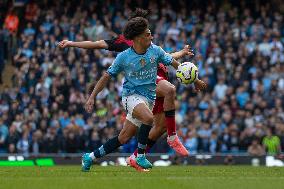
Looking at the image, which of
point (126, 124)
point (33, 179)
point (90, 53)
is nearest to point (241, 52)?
point (90, 53)

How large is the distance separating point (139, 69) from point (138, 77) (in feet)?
0.43

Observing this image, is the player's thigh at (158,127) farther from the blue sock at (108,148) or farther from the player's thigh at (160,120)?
the blue sock at (108,148)

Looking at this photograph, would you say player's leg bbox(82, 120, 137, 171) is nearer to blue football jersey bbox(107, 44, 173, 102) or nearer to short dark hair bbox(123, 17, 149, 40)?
blue football jersey bbox(107, 44, 173, 102)

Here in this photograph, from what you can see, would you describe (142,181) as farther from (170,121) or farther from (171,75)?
(171,75)

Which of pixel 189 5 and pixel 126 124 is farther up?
pixel 189 5

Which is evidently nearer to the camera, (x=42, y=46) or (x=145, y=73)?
(x=145, y=73)

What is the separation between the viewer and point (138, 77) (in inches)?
550

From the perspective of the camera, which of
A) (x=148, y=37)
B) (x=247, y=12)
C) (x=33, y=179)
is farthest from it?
(x=247, y=12)

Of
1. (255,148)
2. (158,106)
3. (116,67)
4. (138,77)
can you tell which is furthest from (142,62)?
(255,148)

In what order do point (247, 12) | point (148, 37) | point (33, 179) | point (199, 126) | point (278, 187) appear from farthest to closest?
point (247, 12) → point (199, 126) → point (148, 37) → point (33, 179) → point (278, 187)

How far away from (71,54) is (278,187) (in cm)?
1752

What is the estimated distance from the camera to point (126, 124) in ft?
46.9

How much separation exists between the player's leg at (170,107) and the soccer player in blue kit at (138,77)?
24.7 inches

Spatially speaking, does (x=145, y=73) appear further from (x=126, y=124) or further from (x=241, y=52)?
(x=241, y=52)
